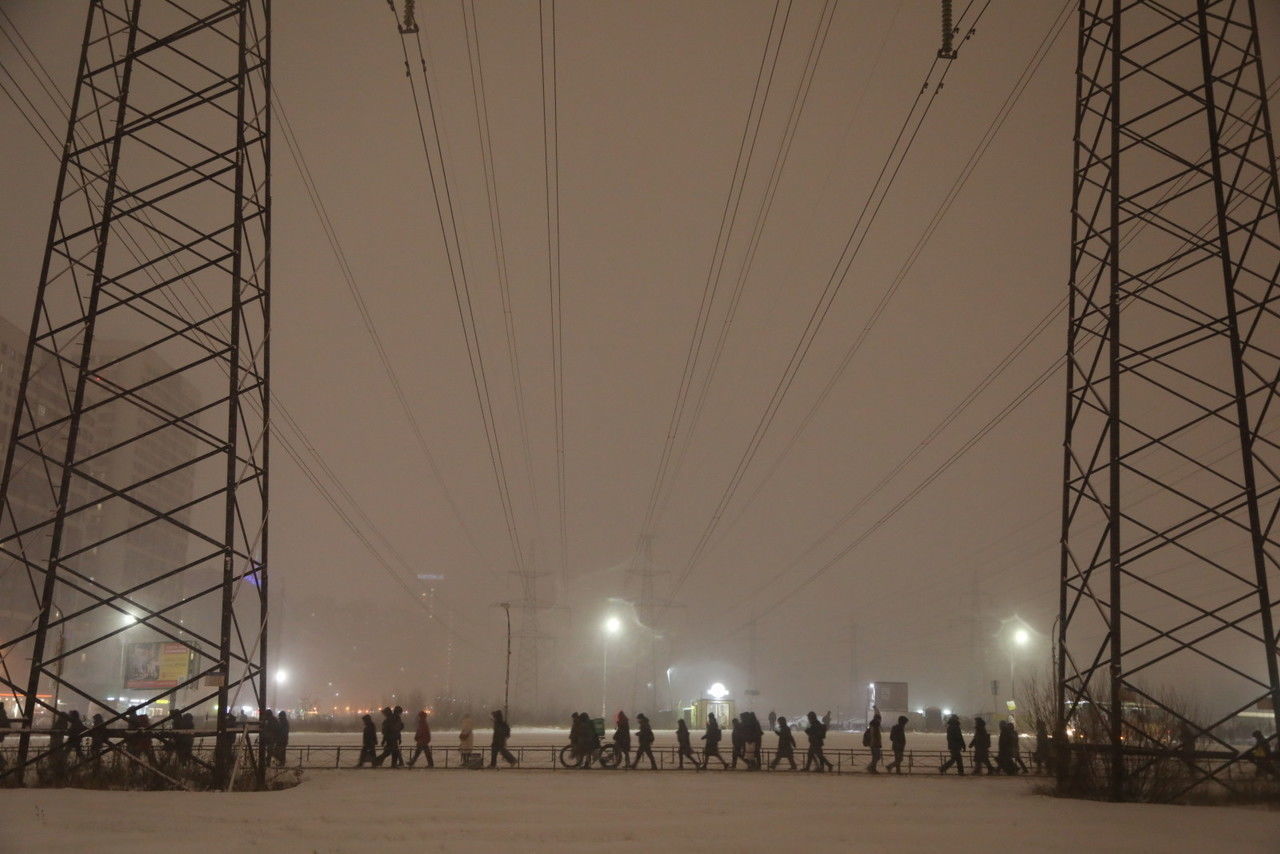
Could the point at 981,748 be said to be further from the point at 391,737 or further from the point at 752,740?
the point at 391,737

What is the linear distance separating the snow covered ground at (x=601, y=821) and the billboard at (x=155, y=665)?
37589mm

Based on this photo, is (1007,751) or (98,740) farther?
(1007,751)

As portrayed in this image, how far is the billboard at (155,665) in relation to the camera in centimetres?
5491

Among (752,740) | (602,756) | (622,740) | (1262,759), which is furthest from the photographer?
(602,756)

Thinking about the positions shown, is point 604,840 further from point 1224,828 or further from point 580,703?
point 580,703

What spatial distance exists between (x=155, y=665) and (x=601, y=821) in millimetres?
48375

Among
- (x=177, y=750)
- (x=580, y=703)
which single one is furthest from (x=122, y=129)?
(x=580, y=703)

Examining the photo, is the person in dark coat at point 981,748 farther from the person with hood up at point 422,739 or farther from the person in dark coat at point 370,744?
the person in dark coat at point 370,744

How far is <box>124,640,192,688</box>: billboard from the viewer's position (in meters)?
54.9

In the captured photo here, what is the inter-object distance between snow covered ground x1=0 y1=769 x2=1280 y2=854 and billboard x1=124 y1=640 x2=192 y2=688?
37589 mm

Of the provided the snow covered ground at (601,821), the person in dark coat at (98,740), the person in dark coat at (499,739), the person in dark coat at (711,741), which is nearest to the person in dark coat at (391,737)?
the person in dark coat at (499,739)

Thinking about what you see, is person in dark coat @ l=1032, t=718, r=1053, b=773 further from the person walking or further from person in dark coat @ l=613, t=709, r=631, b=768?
person in dark coat @ l=613, t=709, r=631, b=768

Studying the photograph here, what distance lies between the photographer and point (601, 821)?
14883 mm

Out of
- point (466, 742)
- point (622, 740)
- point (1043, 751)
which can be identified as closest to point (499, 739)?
point (466, 742)
